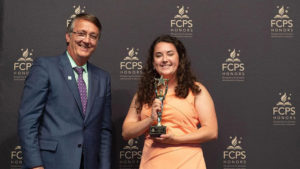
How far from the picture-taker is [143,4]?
3.45 m

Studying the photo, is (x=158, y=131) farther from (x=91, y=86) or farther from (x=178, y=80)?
(x=91, y=86)

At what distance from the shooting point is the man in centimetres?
215

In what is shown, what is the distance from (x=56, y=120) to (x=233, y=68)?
196 cm

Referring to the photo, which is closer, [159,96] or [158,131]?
[158,131]

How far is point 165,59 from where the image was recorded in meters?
2.43

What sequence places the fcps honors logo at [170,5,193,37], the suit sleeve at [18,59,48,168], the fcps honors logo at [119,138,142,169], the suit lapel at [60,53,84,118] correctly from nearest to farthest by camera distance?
1. the suit sleeve at [18,59,48,168]
2. the suit lapel at [60,53,84,118]
3. the fcps honors logo at [119,138,142,169]
4. the fcps honors logo at [170,5,193,37]

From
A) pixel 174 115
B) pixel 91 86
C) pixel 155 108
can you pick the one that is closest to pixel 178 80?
pixel 174 115

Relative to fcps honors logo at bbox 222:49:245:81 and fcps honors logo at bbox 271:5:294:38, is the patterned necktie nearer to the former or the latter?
fcps honors logo at bbox 222:49:245:81

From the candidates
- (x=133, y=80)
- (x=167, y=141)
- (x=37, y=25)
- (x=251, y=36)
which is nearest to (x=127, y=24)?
(x=133, y=80)

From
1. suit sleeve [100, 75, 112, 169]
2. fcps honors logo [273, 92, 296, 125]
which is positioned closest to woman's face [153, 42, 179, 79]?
suit sleeve [100, 75, 112, 169]

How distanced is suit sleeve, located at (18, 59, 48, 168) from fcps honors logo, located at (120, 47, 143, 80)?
1246mm

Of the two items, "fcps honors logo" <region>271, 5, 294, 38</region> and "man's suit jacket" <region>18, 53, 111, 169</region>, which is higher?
"fcps honors logo" <region>271, 5, 294, 38</region>

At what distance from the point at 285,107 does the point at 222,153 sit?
2.67 ft

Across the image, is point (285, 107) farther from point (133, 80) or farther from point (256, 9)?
point (133, 80)
